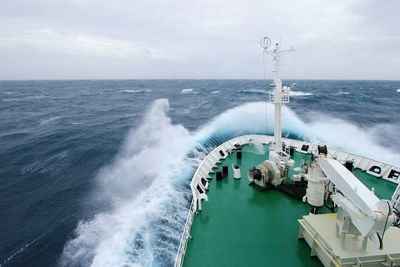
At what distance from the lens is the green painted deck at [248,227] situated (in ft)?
22.9

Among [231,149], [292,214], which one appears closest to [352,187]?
[292,214]

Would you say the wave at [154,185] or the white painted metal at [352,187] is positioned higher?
the white painted metal at [352,187]

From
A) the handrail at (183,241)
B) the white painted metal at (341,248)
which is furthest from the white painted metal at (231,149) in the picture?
the white painted metal at (341,248)

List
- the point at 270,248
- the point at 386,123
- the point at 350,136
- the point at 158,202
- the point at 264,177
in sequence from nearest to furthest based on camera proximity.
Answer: the point at 270,248 → the point at 264,177 → the point at 158,202 → the point at 350,136 → the point at 386,123

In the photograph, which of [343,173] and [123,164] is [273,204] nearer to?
[343,173]

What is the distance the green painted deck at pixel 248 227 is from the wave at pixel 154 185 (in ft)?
5.99

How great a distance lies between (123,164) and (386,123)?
35.5 m

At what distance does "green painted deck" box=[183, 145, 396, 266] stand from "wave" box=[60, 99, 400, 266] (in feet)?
5.99

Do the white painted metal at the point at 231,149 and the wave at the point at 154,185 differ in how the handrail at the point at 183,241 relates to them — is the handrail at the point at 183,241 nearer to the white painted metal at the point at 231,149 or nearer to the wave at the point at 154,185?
the white painted metal at the point at 231,149

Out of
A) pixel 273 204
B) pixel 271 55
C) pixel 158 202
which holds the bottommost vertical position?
pixel 158 202

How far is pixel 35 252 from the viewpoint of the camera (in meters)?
9.62

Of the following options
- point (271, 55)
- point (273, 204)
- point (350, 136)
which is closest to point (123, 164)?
point (273, 204)

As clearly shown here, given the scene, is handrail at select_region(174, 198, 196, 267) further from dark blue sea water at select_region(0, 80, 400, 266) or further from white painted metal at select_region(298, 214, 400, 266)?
white painted metal at select_region(298, 214, 400, 266)

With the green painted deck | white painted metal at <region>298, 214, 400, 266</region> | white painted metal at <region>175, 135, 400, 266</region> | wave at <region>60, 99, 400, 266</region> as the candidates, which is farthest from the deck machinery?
wave at <region>60, 99, 400, 266</region>
